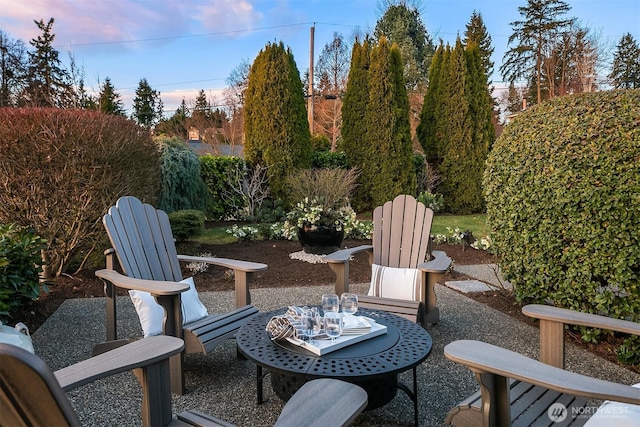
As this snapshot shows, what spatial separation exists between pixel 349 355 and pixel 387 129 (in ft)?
27.5

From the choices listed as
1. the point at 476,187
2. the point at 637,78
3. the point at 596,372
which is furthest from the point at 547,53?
the point at 596,372

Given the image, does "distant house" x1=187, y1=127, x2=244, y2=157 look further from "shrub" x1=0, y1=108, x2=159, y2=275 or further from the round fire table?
the round fire table

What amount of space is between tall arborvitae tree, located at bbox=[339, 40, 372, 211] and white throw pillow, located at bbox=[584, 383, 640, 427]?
860 cm

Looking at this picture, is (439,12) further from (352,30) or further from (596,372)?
(596,372)

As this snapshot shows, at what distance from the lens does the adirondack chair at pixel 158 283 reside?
2.17 meters

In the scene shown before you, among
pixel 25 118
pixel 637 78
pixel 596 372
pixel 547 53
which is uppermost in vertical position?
pixel 547 53

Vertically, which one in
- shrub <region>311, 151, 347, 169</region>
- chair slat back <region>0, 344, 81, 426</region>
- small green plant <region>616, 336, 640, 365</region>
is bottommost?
small green plant <region>616, 336, 640, 365</region>

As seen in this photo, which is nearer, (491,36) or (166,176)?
(166,176)

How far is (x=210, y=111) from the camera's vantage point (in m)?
18.4

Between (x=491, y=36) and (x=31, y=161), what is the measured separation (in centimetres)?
2438

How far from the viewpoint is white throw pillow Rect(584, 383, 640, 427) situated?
4.18ft

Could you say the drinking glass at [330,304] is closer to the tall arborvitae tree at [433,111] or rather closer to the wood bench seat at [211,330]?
the wood bench seat at [211,330]

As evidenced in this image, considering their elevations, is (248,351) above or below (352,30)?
below

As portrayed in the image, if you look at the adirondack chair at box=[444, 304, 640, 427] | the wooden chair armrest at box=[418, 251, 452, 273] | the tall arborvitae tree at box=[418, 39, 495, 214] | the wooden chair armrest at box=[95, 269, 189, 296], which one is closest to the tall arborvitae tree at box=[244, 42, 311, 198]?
the tall arborvitae tree at box=[418, 39, 495, 214]
